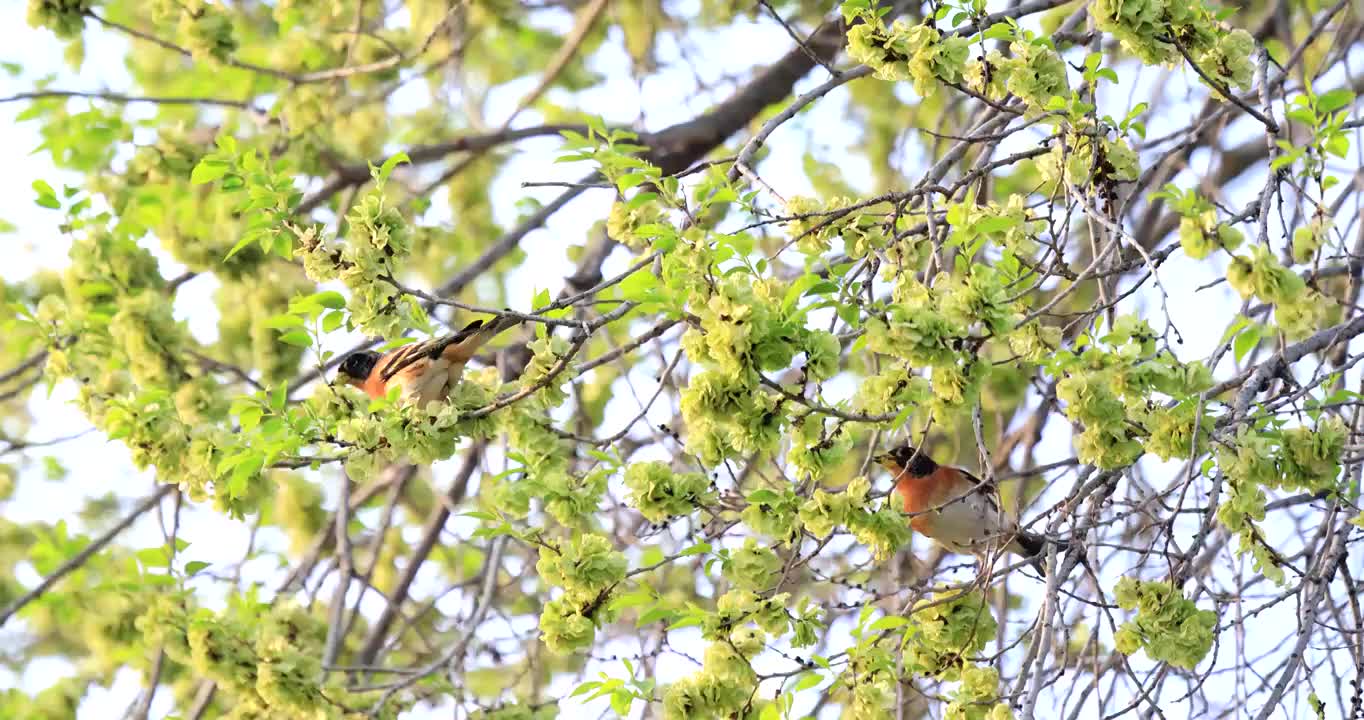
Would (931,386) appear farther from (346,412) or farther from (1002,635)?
(1002,635)

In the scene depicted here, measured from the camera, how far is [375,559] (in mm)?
5934

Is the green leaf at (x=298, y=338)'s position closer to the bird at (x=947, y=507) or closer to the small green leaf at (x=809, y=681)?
the small green leaf at (x=809, y=681)

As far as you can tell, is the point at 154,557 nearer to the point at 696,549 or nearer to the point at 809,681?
the point at 696,549

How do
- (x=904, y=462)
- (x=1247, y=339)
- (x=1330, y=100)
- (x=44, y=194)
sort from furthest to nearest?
(x=44, y=194) < (x=904, y=462) < (x=1330, y=100) < (x=1247, y=339)

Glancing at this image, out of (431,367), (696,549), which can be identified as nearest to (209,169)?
(431,367)

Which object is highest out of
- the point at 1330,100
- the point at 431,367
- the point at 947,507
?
the point at 431,367

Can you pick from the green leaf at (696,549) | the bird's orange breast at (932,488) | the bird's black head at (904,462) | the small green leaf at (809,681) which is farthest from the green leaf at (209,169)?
the bird's orange breast at (932,488)

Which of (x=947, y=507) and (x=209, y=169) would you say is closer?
(x=209, y=169)

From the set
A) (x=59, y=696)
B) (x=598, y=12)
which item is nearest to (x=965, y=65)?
(x=598, y=12)

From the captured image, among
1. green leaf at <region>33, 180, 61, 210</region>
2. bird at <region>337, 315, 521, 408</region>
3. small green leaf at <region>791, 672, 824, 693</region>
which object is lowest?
small green leaf at <region>791, 672, 824, 693</region>

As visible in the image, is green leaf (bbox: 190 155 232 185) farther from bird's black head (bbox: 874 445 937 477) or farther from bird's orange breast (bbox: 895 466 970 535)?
bird's orange breast (bbox: 895 466 970 535)

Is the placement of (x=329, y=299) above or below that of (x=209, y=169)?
below

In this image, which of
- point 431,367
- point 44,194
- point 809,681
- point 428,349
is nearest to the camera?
point 809,681

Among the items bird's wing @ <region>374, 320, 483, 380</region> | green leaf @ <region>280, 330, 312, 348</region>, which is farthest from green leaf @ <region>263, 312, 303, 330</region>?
bird's wing @ <region>374, 320, 483, 380</region>
